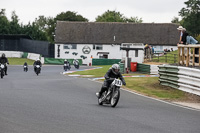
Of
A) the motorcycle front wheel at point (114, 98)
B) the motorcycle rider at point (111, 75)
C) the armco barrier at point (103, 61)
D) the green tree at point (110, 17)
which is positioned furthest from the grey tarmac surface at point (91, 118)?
the green tree at point (110, 17)

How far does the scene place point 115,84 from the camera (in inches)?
545

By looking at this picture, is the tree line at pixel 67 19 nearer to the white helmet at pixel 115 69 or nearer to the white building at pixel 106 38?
the white building at pixel 106 38

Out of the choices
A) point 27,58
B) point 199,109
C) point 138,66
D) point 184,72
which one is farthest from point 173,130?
point 27,58

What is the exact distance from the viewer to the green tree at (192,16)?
348 feet

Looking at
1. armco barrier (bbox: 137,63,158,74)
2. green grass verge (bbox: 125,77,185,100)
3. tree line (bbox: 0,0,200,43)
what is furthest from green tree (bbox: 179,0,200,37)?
green grass verge (bbox: 125,77,185,100)

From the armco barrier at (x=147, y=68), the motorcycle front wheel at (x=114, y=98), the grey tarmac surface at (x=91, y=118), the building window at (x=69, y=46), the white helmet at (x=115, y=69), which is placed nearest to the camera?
the grey tarmac surface at (x=91, y=118)

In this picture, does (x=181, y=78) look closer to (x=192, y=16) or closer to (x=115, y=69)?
(x=115, y=69)

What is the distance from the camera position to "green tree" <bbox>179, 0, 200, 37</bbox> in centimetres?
10600

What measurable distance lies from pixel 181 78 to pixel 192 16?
89.8 metres

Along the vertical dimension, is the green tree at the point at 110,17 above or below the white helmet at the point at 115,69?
above

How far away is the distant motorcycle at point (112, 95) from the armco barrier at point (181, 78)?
→ 440 centimetres

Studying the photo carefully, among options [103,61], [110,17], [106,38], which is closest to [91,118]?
[103,61]

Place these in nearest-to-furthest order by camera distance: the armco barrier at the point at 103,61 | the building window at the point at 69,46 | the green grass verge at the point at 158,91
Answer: the green grass verge at the point at 158,91
the armco barrier at the point at 103,61
the building window at the point at 69,46

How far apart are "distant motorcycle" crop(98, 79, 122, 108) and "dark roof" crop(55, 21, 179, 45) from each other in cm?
7233
